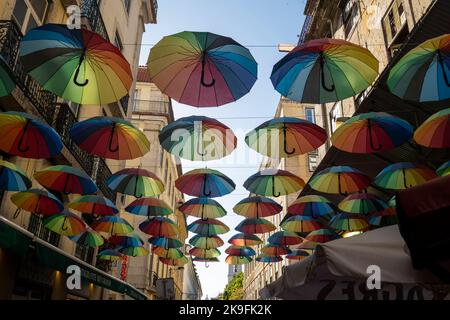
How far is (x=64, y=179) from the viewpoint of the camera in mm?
9398

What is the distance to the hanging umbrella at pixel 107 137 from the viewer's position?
25.1 feet

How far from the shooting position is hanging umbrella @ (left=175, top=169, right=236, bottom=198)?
10.3 meters

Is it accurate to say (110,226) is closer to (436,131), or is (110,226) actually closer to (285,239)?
(285,239)

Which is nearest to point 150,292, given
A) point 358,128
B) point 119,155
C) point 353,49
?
point 119,155

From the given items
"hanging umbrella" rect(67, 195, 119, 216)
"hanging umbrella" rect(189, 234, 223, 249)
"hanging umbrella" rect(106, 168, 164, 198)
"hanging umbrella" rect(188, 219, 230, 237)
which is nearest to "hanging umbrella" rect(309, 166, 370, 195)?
"hanging umbrella" rect(106, 168, 164, 198)

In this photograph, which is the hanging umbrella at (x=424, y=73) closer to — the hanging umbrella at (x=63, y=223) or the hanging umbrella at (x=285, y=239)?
the hanging umbrella at (x=63, y=223)

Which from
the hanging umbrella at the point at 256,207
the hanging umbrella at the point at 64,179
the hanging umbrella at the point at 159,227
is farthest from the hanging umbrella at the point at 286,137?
the hanging umbrella at the point at 159,227

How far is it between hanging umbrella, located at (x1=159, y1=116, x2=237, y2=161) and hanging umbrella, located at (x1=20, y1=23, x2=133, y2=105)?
77.3 inches

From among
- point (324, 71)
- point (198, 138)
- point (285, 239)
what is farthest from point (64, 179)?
point (285, 239)

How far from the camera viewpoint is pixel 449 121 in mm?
6945

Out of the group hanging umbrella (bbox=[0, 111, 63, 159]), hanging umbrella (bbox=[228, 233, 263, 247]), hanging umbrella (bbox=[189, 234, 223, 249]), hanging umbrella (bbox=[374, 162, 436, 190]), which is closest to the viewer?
hanging umbrella (bbox=[0, 111, 63, 159])

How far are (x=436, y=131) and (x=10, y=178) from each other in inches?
338

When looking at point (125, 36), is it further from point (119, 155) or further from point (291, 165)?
point (291, 165)

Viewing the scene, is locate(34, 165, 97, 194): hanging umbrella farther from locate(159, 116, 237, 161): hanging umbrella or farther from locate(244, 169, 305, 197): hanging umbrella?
locate(244, 169, 305, 197): hanging umbrella
